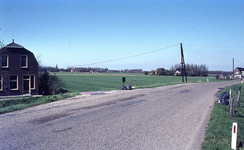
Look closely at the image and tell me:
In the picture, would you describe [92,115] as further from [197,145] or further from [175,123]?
[197,145]

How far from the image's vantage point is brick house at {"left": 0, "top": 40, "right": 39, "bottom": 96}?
24.4 meters

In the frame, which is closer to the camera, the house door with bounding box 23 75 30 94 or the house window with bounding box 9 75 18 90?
the house window with bounding box 9 75 18 90

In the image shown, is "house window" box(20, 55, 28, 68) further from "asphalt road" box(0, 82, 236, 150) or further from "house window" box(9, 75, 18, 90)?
"asphalt road" box(0, 82, 236, 150)

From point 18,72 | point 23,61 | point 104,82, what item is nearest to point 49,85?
point 18,72

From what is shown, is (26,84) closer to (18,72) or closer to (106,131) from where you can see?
(18,72)

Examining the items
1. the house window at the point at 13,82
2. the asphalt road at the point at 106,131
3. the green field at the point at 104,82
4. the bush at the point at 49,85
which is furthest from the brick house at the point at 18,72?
the asphalt road at the point at 106,131

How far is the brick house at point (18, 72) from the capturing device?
80.1ft

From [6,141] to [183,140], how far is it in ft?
17.0

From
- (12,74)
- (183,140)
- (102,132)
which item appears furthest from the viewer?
(12,74)

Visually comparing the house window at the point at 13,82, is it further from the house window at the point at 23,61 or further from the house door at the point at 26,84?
the house window at the point at 23,61

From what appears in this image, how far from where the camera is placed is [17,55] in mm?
25297

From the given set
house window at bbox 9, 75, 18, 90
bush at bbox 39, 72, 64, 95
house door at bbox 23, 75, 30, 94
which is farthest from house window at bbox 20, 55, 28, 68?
bush at bbox 39, 72, 64, 95

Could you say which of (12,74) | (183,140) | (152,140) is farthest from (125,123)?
(12,74)

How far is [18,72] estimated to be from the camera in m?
25.4
